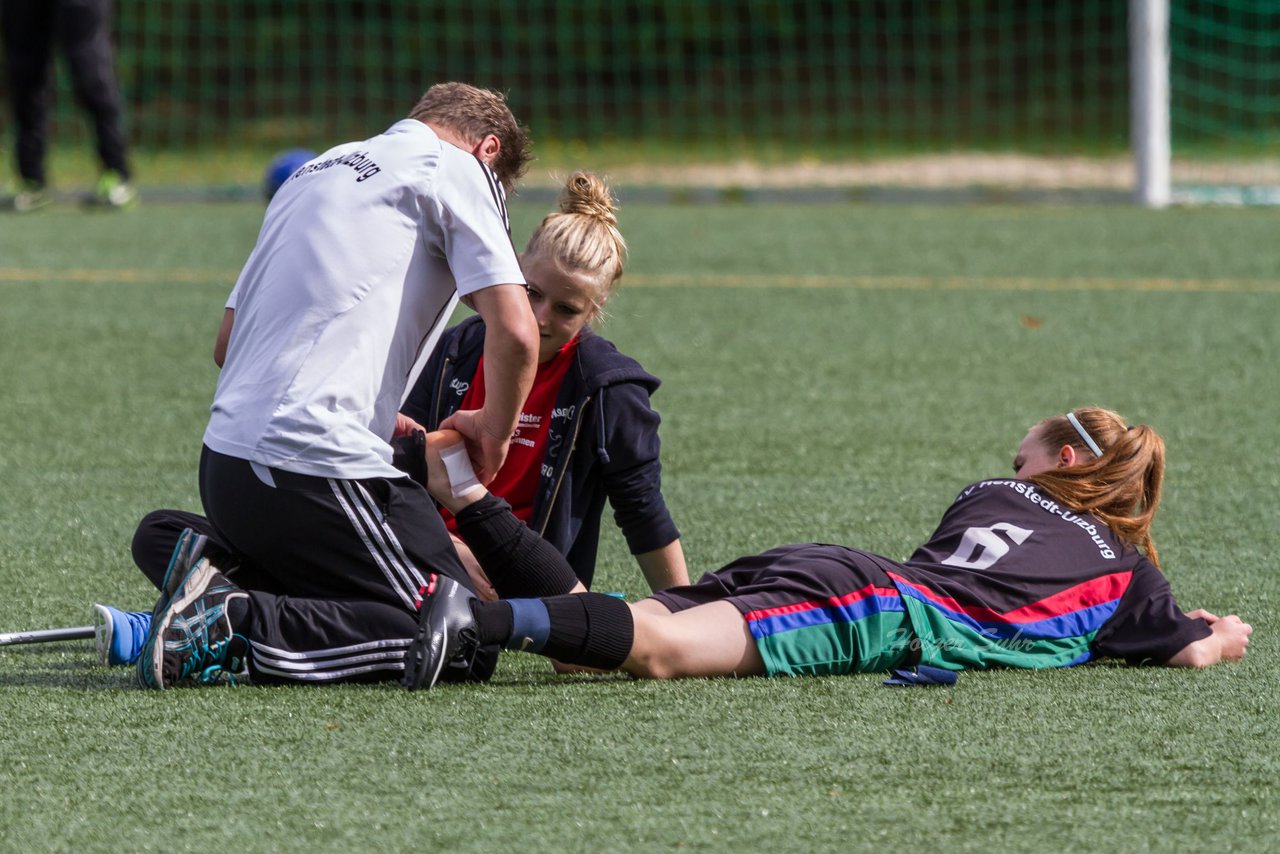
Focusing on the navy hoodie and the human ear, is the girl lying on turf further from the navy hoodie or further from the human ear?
the human ear

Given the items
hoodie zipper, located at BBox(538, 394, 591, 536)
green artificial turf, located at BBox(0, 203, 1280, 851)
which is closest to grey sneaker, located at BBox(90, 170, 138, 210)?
green artificial turf, located at BBox(0, 203, 1280, 851)

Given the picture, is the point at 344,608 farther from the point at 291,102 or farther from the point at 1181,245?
the point at 291,102

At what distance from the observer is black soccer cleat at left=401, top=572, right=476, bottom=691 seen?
2.86m

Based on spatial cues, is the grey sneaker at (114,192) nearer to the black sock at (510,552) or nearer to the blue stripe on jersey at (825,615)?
the black sock at (510,552)

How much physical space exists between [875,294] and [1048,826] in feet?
18.7

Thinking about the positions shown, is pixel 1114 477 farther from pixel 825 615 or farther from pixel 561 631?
pixel 561 631

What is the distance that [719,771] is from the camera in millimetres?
2520

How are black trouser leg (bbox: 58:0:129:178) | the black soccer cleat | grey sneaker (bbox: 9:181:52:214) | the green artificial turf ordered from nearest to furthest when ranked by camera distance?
the green artificial turf, the black soccer cleat, black trouser leg (bbox: 58:0:129:178), grey sneaker (bbox: 9:181:52:214)

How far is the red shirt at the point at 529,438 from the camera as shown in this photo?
11.2 feet

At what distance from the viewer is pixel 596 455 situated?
3.38 m

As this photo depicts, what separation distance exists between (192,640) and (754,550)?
1.53m

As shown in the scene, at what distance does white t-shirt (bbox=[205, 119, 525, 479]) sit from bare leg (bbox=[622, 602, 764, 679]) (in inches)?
20.7

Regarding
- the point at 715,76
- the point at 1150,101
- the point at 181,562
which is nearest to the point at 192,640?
the point at 181,562

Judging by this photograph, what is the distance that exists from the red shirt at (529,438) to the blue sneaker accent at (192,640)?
591 millimetres
